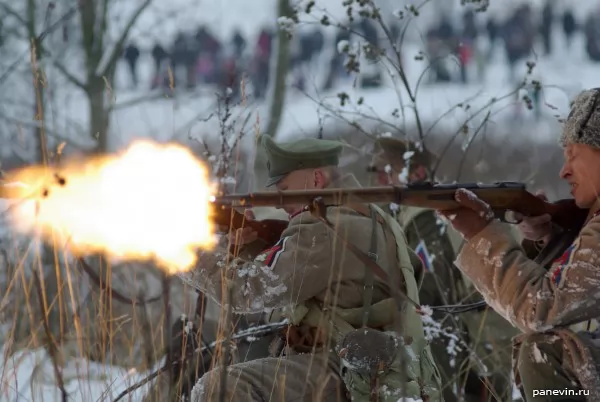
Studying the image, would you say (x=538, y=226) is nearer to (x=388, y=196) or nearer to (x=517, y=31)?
(x=388, y=196)

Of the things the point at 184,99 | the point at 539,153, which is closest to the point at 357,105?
the point at 184,99

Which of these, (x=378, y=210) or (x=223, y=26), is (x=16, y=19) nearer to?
(x=223, y=26)

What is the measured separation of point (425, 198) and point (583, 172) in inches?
23.1

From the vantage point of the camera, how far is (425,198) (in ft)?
11.3

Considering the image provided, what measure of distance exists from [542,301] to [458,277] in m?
2.96

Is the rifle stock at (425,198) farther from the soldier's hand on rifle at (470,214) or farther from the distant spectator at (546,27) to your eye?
the distant spectator at (546,27)

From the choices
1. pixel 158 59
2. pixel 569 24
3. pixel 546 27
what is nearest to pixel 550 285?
pixel 158 59

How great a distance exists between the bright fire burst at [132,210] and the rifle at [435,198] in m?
0.20

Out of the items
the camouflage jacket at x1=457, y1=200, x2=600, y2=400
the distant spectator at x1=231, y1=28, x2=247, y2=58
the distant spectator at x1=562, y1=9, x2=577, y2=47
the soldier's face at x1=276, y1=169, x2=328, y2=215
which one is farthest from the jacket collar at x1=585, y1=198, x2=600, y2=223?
the distant spectator at x1=562, y1=9, x2=577, y2=47

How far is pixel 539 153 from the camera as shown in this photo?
1942cm

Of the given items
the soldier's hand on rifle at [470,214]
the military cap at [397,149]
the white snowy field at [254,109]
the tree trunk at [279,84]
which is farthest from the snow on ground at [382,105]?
the soldier's hand on rifle at [470,214]

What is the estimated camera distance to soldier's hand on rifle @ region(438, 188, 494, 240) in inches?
132

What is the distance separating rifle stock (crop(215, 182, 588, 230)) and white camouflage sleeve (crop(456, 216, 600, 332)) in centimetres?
20

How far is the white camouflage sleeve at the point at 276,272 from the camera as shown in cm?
365
